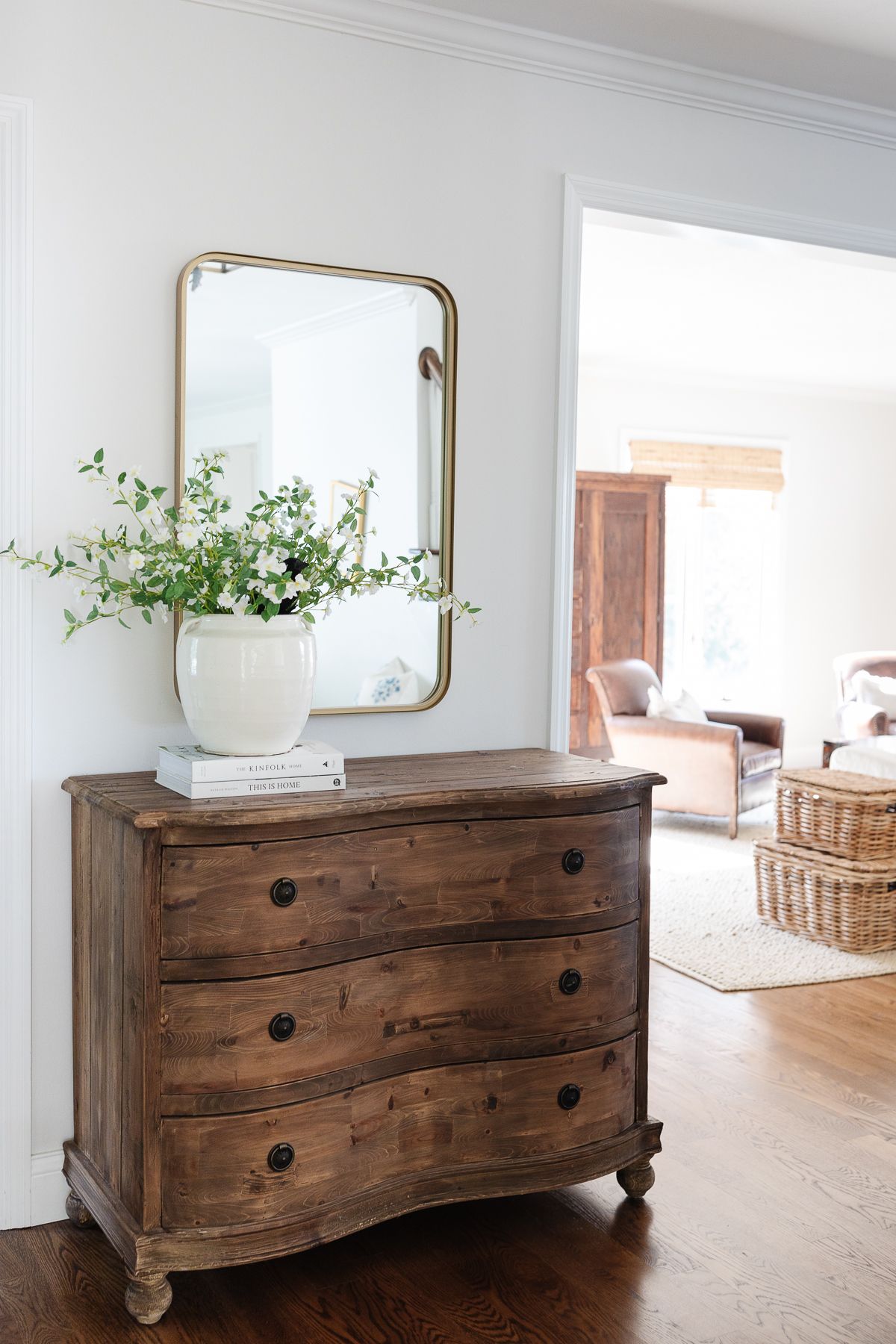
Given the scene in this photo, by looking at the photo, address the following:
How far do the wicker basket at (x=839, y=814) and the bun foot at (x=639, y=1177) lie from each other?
6.92 feet

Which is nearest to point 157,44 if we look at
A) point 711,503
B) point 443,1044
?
point 443,1044

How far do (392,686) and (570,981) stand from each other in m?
0.77

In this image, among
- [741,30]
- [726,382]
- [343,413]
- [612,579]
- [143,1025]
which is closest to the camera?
[143,1025]

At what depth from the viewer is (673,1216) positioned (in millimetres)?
2412

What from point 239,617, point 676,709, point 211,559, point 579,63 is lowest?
point 676,709

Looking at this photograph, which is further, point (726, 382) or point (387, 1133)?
point (726, 382)

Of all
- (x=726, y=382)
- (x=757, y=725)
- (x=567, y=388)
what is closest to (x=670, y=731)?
(x=757, y=725)

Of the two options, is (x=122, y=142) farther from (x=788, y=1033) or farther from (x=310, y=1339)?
(x=788, y=1033)

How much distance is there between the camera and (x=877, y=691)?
6883 mm

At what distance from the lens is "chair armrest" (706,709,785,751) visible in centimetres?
629

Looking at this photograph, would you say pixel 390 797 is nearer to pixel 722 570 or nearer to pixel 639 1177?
pixel 639 1177

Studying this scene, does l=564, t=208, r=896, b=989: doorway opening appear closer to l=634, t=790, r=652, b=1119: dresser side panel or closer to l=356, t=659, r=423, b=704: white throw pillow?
l=634, t=790, r=652, b=1119: dresser side panel

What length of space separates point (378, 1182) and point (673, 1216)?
2.12 ft

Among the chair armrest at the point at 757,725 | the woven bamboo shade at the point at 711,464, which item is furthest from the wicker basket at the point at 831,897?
the woven bamboo shade at the point at 711,464
